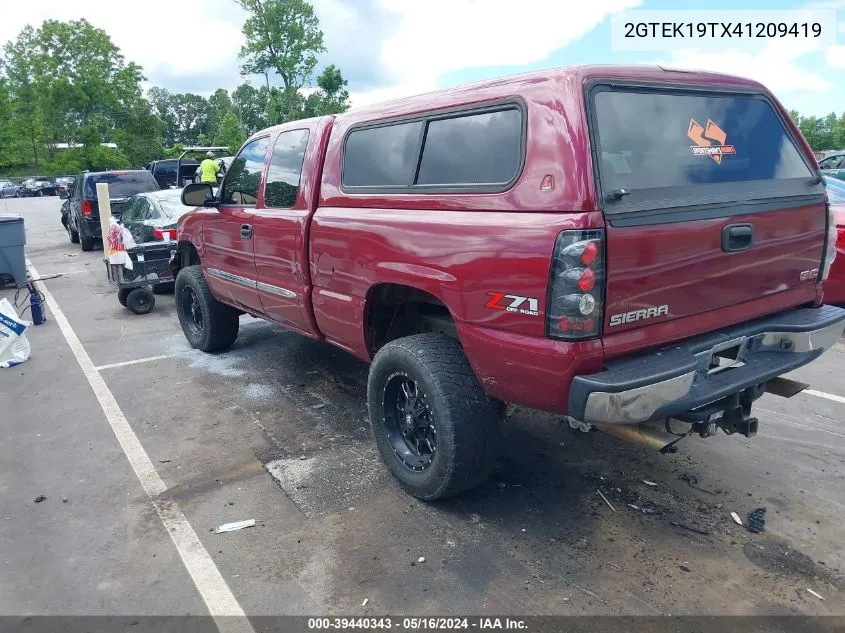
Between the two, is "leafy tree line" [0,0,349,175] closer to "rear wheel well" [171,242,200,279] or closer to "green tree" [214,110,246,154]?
"green tree" [214,110,246,154]

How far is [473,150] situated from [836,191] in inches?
222

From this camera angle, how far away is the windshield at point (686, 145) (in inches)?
113

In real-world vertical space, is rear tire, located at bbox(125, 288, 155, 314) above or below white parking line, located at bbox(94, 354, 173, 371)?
above

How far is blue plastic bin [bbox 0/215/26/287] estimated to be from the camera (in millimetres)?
9414

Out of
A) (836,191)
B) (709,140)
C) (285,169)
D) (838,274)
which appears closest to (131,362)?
(285,169)

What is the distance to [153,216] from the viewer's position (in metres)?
9.27

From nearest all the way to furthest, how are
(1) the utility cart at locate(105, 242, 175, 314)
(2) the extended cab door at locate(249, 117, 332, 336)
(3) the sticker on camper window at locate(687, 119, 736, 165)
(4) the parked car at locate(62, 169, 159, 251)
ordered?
(3) the sticker on camper window at locate(687, 119, 736, 165) < (2) the extended cab door at locate(249, 117, 332, 336) < (1) the utility cart at locate(105, 242, 175, 314) < (4) the parked car at locate(62, 169, 159, 251)

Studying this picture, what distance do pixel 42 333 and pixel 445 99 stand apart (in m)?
6.55

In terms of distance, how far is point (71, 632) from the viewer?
8.95ft

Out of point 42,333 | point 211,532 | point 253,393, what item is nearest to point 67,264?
point 42,333

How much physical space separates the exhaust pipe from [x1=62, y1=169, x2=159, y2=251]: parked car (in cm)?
1365

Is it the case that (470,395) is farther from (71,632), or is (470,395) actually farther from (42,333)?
(42,333)

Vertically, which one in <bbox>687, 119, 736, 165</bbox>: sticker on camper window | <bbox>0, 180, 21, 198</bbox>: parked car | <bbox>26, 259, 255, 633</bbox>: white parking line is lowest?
<bbox>0, 180, 21, 198</bbox>: parked car

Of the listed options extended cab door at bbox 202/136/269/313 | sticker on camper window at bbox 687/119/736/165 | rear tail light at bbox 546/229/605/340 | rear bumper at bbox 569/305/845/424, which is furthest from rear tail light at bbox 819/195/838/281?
extended cab door at bbox 202/136/269/313
